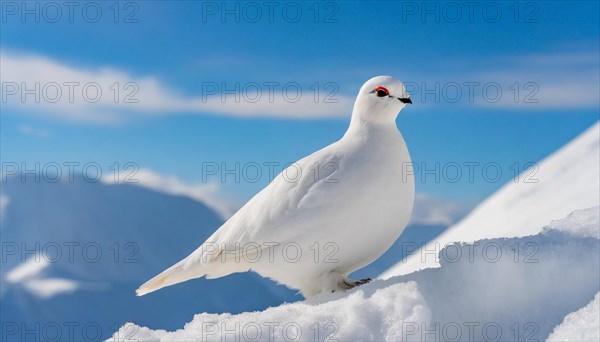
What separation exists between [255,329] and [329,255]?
3.22 feet

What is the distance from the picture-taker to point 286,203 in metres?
4.54

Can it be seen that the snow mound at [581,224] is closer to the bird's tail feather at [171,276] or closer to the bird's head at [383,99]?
the bird's head at [383,99]

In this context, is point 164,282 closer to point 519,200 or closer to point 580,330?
point 580,330

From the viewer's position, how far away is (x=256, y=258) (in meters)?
4.64

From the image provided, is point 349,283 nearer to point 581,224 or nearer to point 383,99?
point 383,99

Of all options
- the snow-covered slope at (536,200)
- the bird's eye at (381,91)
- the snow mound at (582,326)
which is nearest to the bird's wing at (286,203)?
the bird's eye at (381,91)

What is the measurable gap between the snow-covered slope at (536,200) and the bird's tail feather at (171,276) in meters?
5.51

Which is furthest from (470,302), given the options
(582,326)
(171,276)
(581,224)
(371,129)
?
(171,276)

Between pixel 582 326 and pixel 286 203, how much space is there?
82.8 inches

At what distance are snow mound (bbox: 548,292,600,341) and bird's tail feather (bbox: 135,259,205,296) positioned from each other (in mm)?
2673

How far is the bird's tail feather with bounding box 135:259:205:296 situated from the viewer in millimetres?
4918

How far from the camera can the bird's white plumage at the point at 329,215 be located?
4.41 metres

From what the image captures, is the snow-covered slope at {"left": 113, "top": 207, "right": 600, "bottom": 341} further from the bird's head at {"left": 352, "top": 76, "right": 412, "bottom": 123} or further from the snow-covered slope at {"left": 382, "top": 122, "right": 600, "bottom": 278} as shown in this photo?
the snow-covered slope at {"left": 382, "top": 122, "right": 600, "bottom": 278}

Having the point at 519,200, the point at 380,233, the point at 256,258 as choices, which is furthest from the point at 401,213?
the point at 519,200
